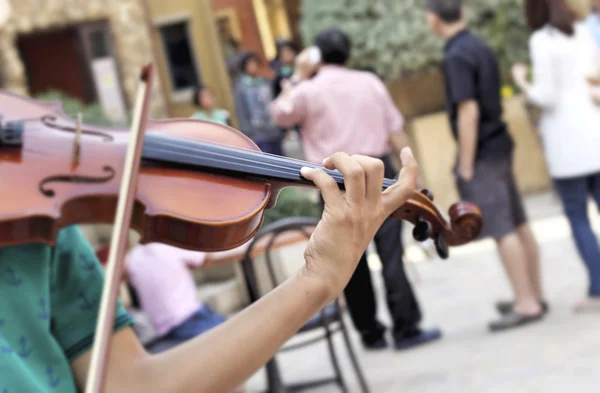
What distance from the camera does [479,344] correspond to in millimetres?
3914

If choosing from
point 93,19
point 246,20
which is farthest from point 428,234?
point 246,20

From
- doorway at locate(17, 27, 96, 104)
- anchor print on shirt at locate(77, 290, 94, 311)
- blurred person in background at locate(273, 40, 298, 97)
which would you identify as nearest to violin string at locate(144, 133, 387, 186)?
anchor print on shirt at locate(77, 290, 94, 311)

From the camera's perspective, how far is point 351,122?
3305mm

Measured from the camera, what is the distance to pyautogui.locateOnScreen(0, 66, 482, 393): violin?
1.16 metres

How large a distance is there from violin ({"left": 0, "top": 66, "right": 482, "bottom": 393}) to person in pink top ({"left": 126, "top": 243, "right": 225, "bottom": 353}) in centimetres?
183

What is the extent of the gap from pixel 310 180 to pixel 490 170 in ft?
9.66

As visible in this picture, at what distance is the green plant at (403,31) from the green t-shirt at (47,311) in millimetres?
7083

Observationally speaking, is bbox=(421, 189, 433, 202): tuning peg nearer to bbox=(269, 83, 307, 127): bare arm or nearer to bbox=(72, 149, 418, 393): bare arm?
bbox=(72, 149, 418, 393): bare arm

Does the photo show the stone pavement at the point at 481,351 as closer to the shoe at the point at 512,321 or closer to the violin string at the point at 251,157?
the shoe at the point at 512,321

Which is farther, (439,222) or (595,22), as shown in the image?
(595,22)

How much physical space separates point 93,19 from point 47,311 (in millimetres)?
11201

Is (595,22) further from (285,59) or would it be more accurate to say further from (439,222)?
(285,59)

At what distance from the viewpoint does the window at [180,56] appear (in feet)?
43.3

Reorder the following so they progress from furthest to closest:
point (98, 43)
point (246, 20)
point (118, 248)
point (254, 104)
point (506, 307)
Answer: point (246, 20)
point (98, 43)
point (254, 104)
point (506, 307)
point (118, 248)
